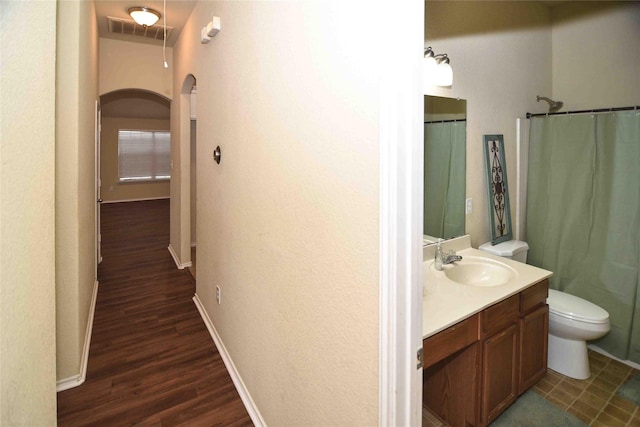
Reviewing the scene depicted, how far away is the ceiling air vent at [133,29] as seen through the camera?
342 cm

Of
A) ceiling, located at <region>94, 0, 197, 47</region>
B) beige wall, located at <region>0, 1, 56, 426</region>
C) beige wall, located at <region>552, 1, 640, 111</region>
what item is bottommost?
beige wall, located at <region>0, 1, 56, 426</region>

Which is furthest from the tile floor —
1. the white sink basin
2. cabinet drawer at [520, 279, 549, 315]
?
the white sink basin

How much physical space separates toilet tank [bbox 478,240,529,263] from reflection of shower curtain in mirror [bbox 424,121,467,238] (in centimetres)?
34

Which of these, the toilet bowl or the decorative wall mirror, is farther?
the decorative wall mirror

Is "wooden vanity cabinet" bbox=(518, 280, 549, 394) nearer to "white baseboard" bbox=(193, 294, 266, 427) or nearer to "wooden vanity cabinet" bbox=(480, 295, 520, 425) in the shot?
"wooden vanity cabinet" bbox=(480, 295, 520, 425)

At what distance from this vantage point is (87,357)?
7.98 feet

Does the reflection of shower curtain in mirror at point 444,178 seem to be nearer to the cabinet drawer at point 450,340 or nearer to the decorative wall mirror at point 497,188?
the decorative wall mirror at point 497,188

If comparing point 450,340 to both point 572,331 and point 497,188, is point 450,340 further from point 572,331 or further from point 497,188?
point 497,188

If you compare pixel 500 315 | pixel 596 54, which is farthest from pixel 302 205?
pixel 596 54

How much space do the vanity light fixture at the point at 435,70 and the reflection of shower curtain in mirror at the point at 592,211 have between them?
1333mm

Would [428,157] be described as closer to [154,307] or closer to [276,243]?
[276,243]

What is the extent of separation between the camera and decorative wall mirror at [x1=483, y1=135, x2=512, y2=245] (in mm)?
2615

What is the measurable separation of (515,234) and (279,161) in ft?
8.00

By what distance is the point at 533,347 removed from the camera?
204cm
